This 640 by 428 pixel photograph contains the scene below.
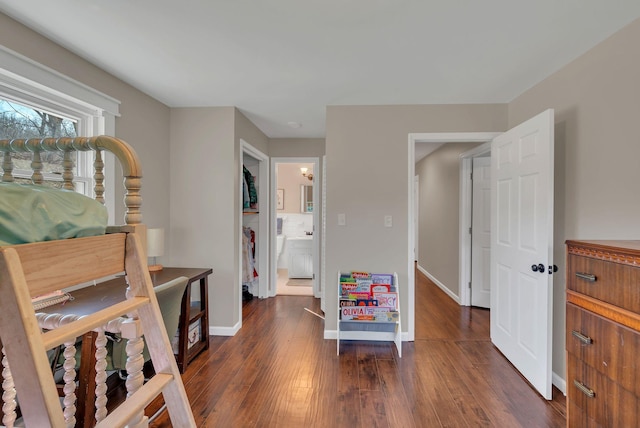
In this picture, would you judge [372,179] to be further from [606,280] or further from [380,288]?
[606,280]

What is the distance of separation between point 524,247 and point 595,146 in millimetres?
803

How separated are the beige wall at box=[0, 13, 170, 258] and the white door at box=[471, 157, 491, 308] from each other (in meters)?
3.67

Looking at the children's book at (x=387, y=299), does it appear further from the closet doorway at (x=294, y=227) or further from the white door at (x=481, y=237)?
the closet doorway at (x=294, y=227)

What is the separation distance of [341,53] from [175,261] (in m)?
2.45

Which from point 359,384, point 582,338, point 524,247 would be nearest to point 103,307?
point 359,384

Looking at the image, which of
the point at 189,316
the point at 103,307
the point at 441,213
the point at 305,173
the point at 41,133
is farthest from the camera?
the point at 305,173

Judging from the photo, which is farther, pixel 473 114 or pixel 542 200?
pixel 473 114

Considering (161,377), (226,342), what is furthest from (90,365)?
(226,342)

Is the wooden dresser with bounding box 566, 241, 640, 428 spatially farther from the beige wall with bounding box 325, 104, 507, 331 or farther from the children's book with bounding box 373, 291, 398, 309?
the beige wall with bounding box 325, 104, 507, 331

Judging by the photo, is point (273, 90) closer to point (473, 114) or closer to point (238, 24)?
point (238, 24)

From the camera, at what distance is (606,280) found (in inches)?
49.1

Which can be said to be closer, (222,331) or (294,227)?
(222,331)

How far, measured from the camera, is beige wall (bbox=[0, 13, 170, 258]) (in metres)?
1.70

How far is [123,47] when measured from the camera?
190 cm
